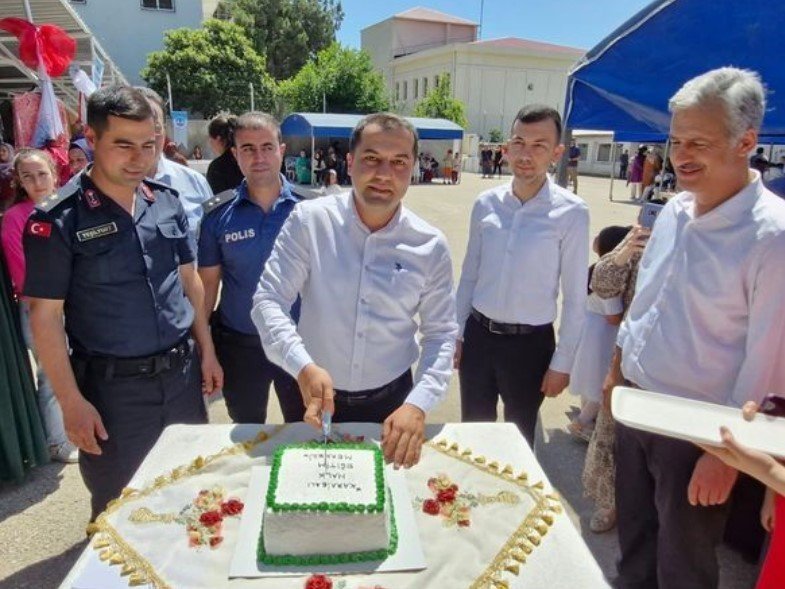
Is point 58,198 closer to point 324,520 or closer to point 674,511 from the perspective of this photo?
point 324,520

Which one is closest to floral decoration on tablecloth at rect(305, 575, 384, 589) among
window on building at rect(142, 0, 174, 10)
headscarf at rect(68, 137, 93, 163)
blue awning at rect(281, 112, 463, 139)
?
headscarf at rect(68, 137, 93, 163)

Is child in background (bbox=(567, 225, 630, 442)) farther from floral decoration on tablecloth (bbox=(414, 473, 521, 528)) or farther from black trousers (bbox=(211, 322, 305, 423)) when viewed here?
black trousers (bbox=(211, 322, 305, 423))

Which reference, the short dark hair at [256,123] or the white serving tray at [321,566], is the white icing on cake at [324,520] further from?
the short dark hair at [256,123]

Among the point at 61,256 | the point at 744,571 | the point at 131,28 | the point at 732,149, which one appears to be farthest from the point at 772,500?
the point at 131,28

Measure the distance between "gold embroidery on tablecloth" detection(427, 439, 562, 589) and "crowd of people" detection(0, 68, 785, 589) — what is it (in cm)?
23

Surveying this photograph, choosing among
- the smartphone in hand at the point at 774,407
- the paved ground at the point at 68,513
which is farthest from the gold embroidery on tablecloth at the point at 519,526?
the paved ground at the point at 68,513

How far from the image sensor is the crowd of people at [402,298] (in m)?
1.68

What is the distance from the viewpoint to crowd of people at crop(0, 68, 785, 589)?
168cm

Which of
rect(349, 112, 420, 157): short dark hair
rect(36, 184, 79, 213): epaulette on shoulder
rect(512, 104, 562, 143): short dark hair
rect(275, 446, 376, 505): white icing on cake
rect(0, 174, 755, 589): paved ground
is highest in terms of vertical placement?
rect(512, 104, 562, 143): short dark hair

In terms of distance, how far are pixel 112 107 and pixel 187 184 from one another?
1.42 metres

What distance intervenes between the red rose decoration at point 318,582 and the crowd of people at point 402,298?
1.28 feet

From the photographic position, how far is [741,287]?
5.53 ft

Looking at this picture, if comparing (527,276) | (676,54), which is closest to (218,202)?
(527,276)

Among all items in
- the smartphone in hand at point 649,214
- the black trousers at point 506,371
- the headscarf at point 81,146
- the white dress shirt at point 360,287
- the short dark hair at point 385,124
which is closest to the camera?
the short dark hair at point 385,124
